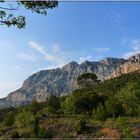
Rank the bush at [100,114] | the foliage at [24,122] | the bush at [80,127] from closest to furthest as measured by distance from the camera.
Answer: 1. the bush at [80,127]
2. the foliage at [24,122]
3. the bush at [100,114]

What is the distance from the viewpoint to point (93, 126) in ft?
242

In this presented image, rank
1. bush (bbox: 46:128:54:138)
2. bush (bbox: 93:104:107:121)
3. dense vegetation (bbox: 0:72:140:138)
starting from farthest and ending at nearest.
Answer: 1. bush (bbox: 93:104:107:121)
2. bush (bbox: 46:128:54:138)
3. dense vegetation (bbox: 0:72:140:138)

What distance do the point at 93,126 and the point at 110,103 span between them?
50.7 feet

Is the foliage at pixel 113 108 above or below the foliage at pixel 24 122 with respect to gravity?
above

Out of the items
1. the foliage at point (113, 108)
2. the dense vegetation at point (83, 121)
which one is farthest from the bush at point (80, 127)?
the foliage at point (113, 108)

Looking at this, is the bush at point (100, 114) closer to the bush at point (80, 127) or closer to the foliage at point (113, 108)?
the foliage at point (113, 108)

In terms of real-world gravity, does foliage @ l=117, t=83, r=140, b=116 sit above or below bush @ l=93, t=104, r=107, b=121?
above

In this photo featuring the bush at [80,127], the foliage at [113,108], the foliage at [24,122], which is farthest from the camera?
the foliage at [113,108]

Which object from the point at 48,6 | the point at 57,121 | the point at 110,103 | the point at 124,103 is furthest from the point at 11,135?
the point at 48,6

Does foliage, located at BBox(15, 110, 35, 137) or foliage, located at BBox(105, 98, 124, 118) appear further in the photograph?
foliage, located at BBox(105, 98, 124, 118)

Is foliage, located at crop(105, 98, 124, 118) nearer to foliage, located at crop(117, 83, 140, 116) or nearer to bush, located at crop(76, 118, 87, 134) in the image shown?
foliage, located at crop(117, 83, 140, 116)

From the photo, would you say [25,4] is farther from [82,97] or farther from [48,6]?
[82,97]

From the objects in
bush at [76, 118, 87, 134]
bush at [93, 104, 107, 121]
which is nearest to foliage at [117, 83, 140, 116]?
bush at [93, 104, 107, 121]

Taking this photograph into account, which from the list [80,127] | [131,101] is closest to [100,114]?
[80,127]
